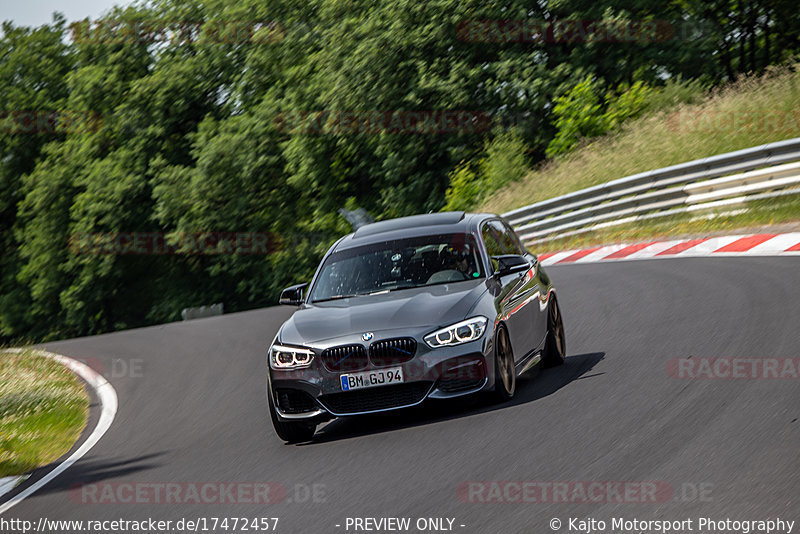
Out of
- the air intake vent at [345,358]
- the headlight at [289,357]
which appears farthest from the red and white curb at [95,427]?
the air intake vent at [345,358]

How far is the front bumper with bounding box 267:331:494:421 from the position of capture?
25.1 ft

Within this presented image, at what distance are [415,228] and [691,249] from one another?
9222 mm

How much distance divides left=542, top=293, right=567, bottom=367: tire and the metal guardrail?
9.12 m

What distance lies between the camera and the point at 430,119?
39000 mm

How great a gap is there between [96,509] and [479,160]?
3076cm

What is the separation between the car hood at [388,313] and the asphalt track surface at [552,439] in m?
0.76

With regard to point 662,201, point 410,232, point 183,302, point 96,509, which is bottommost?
point 183,302

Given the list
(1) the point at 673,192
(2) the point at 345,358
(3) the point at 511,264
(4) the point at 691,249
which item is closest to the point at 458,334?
(2) the point at 345,358

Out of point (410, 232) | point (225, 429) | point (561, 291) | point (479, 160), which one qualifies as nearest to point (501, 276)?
point (410, 232)

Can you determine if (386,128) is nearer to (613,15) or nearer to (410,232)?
(613,15)

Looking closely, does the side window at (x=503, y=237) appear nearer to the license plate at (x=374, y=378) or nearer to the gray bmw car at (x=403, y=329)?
the gray bmw car at (x=403, y=329)

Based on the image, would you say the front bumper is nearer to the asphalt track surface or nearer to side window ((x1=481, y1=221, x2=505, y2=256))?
the asphalt track surface

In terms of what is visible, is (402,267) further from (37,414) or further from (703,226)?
(703,226)

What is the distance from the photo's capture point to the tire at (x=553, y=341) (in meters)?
9.64
